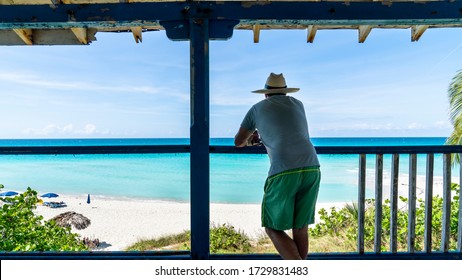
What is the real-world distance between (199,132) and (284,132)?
0.78m

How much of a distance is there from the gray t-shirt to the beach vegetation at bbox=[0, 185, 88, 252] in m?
3.19

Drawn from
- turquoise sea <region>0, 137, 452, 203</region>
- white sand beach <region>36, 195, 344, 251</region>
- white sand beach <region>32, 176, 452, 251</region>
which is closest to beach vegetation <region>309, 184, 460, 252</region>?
white sand beach <region>32, 176, 452, 251</region>

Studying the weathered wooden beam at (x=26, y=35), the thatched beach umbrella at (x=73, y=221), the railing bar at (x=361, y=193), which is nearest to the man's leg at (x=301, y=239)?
the railing bar at (x=361, y=193)

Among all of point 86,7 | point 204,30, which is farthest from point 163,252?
point 86,7

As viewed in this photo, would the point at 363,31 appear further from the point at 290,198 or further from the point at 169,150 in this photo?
the point at 169,150

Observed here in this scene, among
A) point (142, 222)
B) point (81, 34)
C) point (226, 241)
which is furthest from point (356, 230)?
point (142, 222)

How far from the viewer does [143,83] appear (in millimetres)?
47219

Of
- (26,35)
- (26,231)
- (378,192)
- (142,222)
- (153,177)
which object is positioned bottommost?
(153,177)

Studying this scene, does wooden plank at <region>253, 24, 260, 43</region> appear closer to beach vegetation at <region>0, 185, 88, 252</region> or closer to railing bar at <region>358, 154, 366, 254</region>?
railing bar at <region>358, 154, 366, 254</region>

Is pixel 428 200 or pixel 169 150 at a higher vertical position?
pixel 169 150

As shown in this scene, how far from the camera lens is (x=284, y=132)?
7.14ft

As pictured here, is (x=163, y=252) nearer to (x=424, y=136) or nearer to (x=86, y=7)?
(x=86, y=7)

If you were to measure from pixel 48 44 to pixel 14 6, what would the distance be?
0.58 metres

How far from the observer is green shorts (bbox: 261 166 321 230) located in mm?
2178
